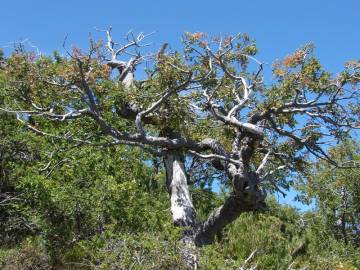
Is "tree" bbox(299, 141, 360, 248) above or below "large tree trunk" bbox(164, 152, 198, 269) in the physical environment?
above

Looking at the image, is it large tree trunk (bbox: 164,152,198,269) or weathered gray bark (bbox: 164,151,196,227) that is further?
weathered gray bark (bbox: 164,151,196,227)

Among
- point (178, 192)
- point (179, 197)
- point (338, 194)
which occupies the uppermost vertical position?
point (338, 194)

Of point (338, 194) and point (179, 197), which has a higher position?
point (338, 194)

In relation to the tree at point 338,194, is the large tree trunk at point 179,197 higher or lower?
lower

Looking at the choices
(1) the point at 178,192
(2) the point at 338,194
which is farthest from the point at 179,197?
(2) the point at 338,194

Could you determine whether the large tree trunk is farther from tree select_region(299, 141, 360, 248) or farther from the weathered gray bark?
tree select_region(299, 141, 360, 248)

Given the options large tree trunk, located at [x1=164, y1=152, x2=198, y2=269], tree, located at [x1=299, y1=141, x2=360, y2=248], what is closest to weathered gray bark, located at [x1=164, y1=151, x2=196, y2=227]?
large tree trunk, located at [x1=164, y1=152, x2=198, y2=269]

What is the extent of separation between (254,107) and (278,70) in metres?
1.41

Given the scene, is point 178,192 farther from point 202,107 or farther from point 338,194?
point 338,194

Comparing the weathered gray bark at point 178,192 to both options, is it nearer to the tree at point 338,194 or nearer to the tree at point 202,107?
the tree at point 202,107

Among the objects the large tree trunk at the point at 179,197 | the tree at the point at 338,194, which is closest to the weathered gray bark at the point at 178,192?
the large tree trunk at the point at 179,197

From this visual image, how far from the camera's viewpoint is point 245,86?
11305 millimetres

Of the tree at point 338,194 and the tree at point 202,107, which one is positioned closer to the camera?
the tree at point 202,107

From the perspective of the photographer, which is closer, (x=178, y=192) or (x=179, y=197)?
(x=179, y=197)
